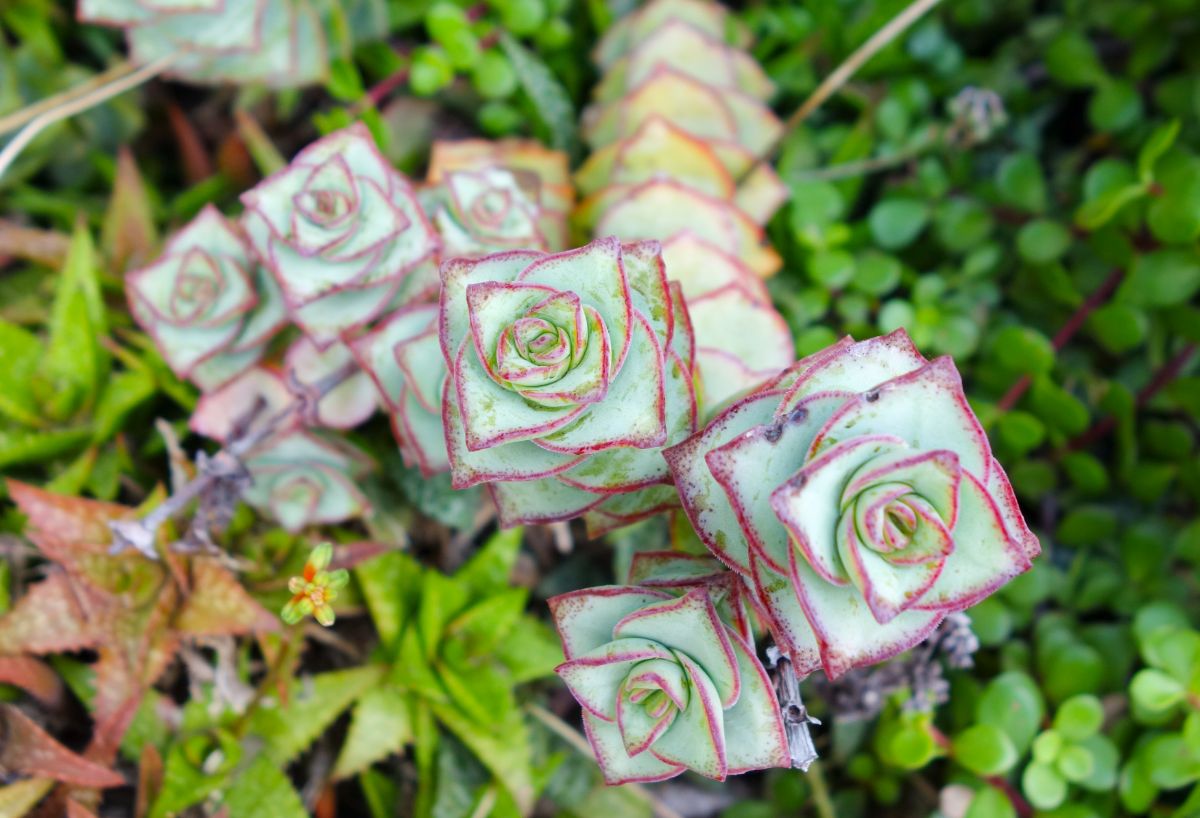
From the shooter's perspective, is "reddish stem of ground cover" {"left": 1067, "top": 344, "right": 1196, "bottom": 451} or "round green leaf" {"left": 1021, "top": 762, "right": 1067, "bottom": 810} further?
"reddish stem of ground cover" {"left": 1067, "top": 344, "right": 1196, "bottom": 451}

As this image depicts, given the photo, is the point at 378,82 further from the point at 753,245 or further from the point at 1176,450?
the point at 1176,450

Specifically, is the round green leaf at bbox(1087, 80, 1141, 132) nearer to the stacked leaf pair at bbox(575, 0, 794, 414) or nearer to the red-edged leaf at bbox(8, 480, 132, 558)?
the stacked leaf pair at bbox(575, 0, 794, 414)

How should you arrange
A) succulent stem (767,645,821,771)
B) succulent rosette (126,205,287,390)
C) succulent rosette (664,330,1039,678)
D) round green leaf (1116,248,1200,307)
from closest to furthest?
1. succulent rosette (664,330,1039,678)
2. succulent stem (767,645,821,771)
3. succulent rosette (126,205,287,390)
4. round green leaf (1116,248,1200,307)

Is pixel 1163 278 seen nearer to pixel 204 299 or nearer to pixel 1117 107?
pixel 1117 107

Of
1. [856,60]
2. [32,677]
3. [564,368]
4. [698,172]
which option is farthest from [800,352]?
[32,677]

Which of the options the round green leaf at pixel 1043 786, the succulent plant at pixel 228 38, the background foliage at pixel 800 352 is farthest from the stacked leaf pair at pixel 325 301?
the round green leaf at pixel 1043 786

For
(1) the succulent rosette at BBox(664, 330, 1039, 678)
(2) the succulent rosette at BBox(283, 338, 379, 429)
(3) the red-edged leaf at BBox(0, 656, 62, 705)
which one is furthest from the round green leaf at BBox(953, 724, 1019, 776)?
(3) the red-edged leaf at BBox(0, 656, 62, 705)
